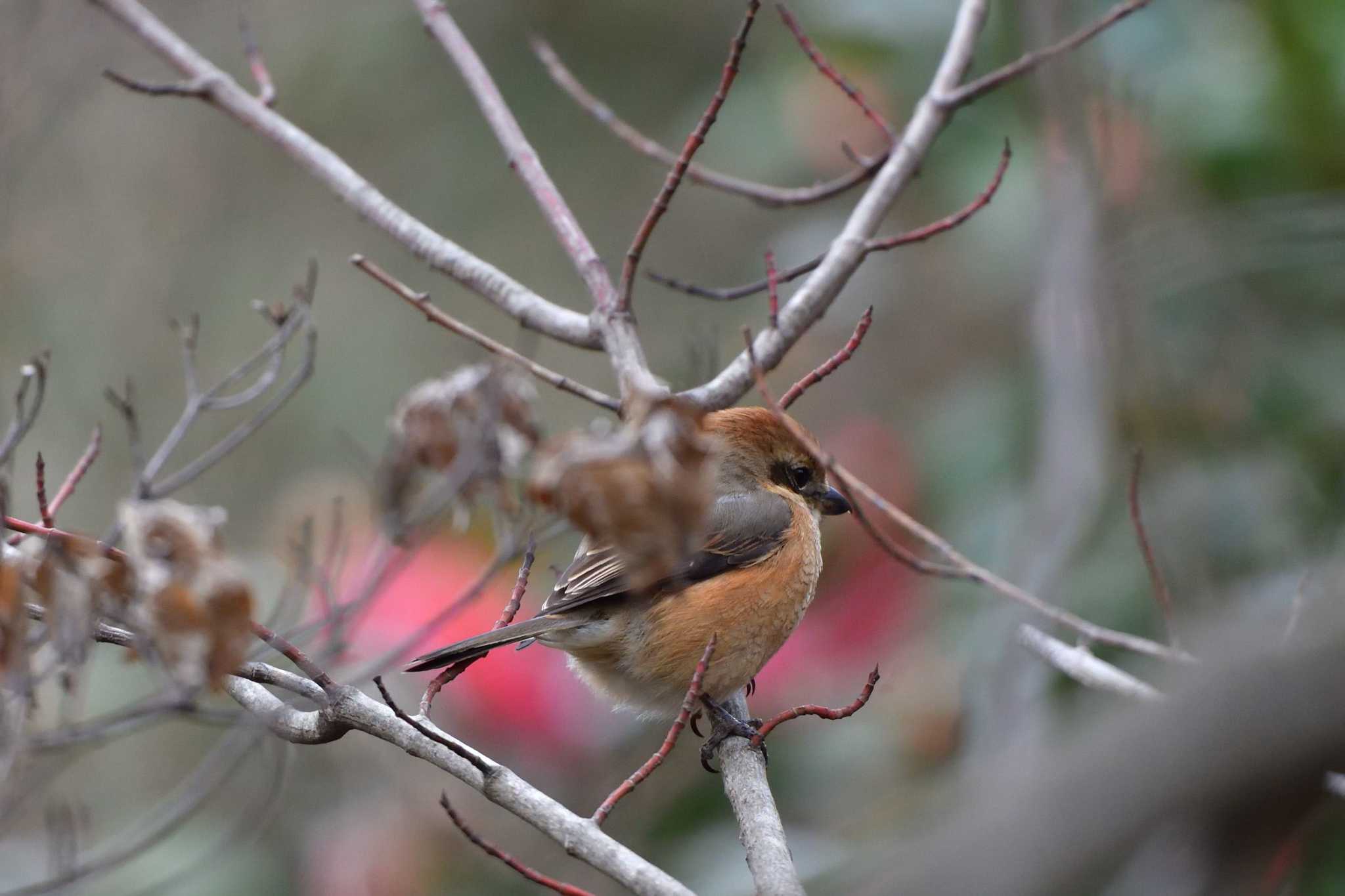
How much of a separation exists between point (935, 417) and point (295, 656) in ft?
9.65

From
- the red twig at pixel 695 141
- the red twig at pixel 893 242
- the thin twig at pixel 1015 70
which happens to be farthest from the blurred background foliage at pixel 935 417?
the red twig at pixel 695 141

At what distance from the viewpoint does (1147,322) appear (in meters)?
3.95

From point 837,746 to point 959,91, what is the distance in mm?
2075

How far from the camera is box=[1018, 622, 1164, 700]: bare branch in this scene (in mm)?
2799

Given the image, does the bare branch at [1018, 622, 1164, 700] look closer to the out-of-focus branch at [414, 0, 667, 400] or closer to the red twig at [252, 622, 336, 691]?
the out-of-focus branch at [414, 0, 667, 400]

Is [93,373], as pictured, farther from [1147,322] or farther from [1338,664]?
[1338,664]

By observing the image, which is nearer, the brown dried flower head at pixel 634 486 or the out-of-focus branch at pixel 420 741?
the brown dried flower head at pixel 634 486

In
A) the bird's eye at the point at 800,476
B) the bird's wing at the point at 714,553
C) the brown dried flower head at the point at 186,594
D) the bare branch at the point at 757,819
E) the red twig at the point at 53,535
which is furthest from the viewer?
the bird's eye at the point at 800,476

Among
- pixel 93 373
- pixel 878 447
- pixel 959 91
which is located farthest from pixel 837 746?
pixel 93 373

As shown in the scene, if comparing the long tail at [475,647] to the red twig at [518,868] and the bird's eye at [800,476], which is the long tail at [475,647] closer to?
the red twig at [518,868]

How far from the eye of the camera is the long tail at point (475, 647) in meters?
2.89

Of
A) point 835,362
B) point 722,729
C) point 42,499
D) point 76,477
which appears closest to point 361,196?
point 76,477

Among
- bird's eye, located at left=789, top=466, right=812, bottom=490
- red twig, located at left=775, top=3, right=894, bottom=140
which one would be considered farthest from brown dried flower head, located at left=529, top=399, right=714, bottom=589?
bird's eye, located at left=789, top=466, right=812, bottom=490

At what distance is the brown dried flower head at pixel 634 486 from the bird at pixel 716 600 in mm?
1492
